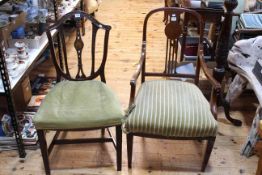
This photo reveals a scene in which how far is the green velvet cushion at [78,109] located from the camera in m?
1.66

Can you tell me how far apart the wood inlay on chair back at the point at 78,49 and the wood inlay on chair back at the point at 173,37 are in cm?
32

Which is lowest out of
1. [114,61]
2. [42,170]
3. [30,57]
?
[42,170]

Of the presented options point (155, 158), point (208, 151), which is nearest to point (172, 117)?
point (208, 151)

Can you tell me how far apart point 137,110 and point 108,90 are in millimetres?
262

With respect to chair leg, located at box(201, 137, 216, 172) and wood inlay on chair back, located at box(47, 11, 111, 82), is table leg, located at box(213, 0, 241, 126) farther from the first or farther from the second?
wood inlay on chair back, located at box(47, 11, 111, 82)

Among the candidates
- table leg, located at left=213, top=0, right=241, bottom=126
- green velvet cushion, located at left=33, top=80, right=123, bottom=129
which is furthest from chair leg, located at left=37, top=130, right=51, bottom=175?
table leg, located at left=213, top=0, right=241, bottom=126

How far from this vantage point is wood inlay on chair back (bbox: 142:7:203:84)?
203 cm

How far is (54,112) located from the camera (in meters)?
1.70

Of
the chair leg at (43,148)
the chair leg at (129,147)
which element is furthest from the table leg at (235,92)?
the chair leg at (43,148)

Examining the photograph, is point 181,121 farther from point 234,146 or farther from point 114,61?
point 114,61

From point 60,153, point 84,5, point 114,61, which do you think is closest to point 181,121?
point 60,153

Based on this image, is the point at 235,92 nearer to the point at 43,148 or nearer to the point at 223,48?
the point at 223,48

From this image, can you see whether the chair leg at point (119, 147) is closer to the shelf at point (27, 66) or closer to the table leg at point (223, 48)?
the shelf at point (27, 66)

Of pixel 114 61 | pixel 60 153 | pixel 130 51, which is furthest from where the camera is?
pixel 130 51
